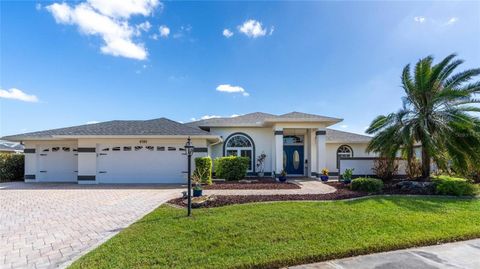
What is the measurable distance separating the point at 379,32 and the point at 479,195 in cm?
799

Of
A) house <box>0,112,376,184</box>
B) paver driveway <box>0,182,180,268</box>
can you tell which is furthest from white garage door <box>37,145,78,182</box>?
paver driveway <box>0,182,180,268</box>

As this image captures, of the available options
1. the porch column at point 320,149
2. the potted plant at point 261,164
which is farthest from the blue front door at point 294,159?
the porch column at point 320,149

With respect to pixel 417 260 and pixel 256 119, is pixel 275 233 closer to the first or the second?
pixel 417 260

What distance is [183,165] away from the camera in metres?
15.5

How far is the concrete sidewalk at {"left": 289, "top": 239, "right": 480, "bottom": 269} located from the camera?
4.20 meters

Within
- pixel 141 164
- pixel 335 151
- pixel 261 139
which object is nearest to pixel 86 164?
pixel 141 164

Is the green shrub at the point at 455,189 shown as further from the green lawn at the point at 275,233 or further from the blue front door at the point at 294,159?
the blue front door at the point at 294,159

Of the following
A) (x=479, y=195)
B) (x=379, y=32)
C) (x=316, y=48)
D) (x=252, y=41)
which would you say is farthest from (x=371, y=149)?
(x=252, y=41)

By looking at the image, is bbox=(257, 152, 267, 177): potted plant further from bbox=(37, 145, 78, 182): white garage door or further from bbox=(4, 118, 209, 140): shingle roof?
bbox=(37, 145, 78, 182): white garage door

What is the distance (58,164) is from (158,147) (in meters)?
6.70

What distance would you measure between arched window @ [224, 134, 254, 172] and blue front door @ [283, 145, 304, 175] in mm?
2523

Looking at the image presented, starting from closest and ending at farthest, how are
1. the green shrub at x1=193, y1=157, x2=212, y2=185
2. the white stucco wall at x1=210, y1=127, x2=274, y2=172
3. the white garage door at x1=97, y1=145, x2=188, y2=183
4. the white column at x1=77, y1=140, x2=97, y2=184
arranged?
the green shrub at x1=193, y1=157, x2=212, y2=185, the white column at x1=77, y1=140, x2=97, y2=184, the white garage door at x1=97, y1=145, x2=188, y2=183, the white stucco wall at x1=210, y1=127, x2=274, y2=172

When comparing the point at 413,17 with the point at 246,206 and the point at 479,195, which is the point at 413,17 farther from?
the point at 246,206

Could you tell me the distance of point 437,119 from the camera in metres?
11.0
